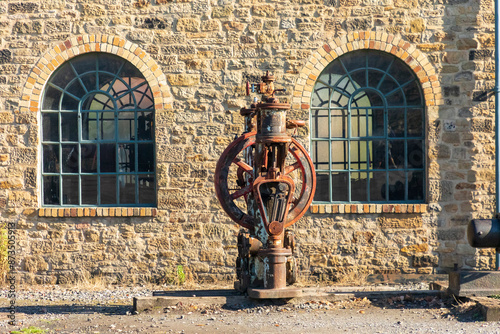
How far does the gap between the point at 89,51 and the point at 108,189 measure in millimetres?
1965

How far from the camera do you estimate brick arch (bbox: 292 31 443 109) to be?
909 cm

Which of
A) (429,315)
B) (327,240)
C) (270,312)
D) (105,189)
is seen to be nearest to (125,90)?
(105,189)

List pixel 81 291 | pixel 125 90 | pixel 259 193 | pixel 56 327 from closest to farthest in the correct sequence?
1. pixel 56 327
2. pixel 259 193
3. pixel 81 291
4. pixel 125 90

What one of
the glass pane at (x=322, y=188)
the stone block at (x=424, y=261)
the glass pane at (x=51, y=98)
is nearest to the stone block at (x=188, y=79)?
the glass pane at (x=51, y=98)

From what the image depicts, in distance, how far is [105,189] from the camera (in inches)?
369

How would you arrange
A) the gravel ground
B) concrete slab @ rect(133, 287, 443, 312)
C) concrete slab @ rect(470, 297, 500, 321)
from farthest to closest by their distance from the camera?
1. concrete slab @ rect(133, 287, 443, 312)
2. concrete slab @ rect(470, 297, 500, 321)
3. the gravel ground

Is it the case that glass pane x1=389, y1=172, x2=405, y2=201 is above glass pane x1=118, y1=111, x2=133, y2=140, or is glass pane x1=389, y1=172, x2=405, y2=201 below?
below

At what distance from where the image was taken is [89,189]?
30.8ft

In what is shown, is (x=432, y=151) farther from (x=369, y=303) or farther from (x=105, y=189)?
(x=105, y=189)

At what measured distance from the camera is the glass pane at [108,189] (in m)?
9.36

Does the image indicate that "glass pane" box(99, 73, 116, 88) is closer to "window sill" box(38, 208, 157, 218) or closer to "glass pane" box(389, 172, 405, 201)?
"window sill" box(38, 208, 157, 218)

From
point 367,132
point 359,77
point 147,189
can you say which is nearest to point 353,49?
point 359,77

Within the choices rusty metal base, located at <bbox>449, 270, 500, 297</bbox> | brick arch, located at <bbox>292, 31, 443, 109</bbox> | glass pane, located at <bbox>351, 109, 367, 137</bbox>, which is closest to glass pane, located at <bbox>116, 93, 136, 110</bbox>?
brick arch, located at <bbox>292, 31, 443, 109</bbox>

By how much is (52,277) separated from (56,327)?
2884 millimetres
